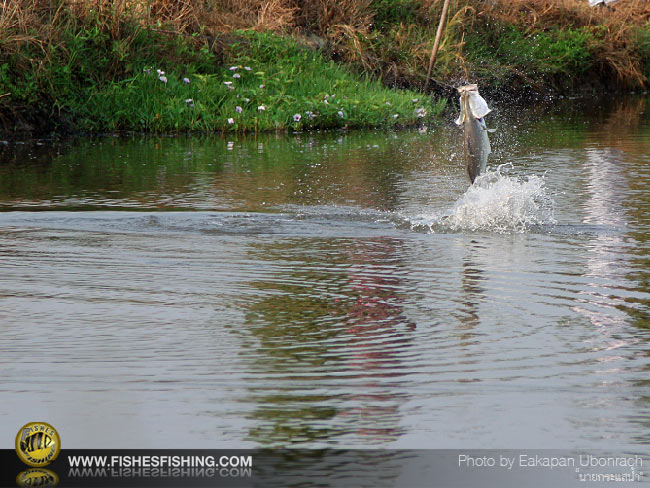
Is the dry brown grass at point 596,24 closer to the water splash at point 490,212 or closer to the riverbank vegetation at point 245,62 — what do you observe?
the riverbank vegetation at point 245,62

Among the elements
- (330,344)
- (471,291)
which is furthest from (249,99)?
(330,344)

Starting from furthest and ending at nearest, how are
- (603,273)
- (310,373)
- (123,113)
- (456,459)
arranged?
(123,113) → (603,273) → (310,373) → (456,459)

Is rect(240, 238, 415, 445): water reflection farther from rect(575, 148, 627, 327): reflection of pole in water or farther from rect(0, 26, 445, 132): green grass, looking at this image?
rect(0, 26, 445, 132): green grass

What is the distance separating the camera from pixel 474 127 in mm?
7664

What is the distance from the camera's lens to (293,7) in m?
20.3

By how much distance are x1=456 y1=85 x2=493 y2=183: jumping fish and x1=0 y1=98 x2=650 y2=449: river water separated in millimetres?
510

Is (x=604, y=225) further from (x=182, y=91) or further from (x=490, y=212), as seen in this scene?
(x=182, y=91)

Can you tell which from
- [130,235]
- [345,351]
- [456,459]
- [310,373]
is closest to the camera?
[456,459]

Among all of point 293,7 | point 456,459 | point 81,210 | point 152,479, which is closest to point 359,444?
point 456,459

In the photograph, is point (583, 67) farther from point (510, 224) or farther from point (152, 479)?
point (152, 479)

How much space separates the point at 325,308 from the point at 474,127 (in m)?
2.33

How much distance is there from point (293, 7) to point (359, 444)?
1712cm

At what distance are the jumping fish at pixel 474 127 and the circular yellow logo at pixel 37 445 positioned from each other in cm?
385

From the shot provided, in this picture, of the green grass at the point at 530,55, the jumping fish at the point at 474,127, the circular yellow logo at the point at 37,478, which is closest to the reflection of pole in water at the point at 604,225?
the jumping fish at the point at 474,127
